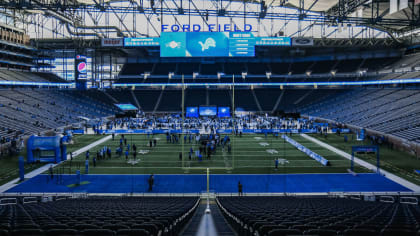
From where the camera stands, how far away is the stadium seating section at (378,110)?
26886 millimetres

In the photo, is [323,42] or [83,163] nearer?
[83,163]

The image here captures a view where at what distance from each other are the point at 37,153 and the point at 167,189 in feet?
37.3

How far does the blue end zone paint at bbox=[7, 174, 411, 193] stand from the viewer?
14.8 meters

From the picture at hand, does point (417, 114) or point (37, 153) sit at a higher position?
point (417, 114)

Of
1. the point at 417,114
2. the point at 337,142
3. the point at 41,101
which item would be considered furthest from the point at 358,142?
the point at 41,101

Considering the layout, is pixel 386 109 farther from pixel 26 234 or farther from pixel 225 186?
pixel 26 234

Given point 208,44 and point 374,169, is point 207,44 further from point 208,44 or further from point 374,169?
point 374,169

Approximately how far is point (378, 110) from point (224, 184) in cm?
2772

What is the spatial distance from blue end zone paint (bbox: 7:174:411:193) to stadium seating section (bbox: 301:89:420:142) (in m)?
10.5

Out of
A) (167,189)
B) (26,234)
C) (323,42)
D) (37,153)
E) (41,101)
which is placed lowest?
(167,189)

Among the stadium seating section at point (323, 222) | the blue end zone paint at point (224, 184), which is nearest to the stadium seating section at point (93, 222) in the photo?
the stadium seating section at point (323, 222)

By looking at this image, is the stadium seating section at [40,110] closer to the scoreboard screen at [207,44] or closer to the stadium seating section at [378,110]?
the scoreboard screen at [207,44]

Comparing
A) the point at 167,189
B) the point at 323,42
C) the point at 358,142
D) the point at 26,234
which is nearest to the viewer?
the point at 26,234

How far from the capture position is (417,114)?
2795cm
